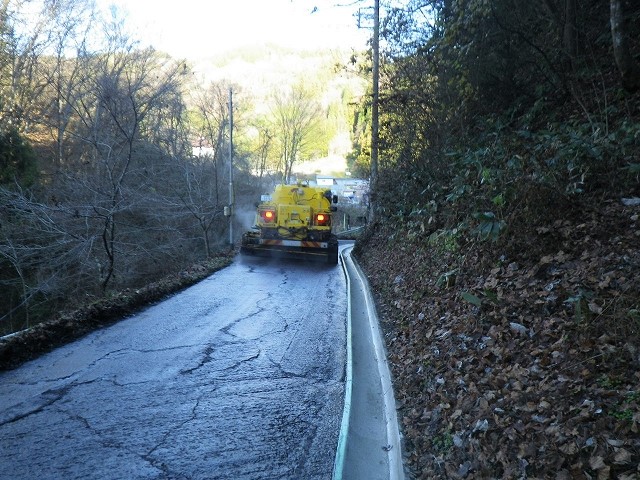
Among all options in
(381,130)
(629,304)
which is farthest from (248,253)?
(629,304)

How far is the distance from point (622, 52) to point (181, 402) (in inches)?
325

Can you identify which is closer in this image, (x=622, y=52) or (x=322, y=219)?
(x=622, y=52)

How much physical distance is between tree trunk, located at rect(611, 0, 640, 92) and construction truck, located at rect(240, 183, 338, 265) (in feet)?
38.0

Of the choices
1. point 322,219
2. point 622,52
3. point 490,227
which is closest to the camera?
point 490,227

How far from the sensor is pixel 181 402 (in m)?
5.43

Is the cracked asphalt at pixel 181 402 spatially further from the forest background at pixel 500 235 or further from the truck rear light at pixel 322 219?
the truck rear light at pixel 322 219

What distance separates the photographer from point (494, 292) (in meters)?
6.16

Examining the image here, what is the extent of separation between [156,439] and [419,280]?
593cm

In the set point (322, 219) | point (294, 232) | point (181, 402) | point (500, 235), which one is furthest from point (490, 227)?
point (322, 219)

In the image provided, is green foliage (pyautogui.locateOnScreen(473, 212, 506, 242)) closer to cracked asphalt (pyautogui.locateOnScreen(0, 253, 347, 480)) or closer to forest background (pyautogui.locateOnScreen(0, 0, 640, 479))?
forest background (pyautogui.locateOnScreen(0, 0, 640, 479))

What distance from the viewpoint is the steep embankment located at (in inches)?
136

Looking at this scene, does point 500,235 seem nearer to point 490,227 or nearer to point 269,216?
point 490,227

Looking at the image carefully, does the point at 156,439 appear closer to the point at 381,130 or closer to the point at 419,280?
the point at 419,280

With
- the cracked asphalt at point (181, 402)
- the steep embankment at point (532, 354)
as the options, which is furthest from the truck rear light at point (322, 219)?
the steep embankment at point (532, 354)
